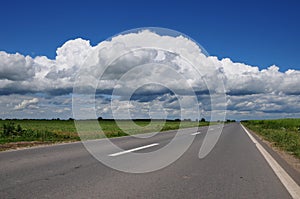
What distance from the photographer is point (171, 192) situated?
5840 millimetres

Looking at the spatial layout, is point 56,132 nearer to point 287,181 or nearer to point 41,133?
point 41,133

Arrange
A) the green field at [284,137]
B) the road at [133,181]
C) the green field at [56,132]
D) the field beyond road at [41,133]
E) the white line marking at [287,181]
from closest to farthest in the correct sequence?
the road at [133,181]
the white line marking at [287,181]
the green field at [284,137]
the field beyond road at [41,133]
the green field at [56,132]

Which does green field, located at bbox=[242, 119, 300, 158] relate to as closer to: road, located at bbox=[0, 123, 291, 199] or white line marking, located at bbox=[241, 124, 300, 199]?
white line marking, located at bbox=[241, 124, 300, 199]

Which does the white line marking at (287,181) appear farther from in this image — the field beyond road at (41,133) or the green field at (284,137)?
the field beyond road at (41,133)

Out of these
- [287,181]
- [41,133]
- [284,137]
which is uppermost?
[41,133]

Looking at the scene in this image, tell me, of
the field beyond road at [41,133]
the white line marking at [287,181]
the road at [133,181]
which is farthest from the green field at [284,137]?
the field beyond road at [41,133]

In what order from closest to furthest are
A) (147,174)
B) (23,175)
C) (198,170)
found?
(23,175) < (147,174) < (198,170)

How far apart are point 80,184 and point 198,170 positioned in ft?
10.6

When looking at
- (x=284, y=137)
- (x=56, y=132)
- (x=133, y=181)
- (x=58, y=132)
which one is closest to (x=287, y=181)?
(x=133, y=181)

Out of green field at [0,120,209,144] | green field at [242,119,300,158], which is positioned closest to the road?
green field at [242,119,300,158]

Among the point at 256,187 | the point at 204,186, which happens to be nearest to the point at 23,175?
the point at 204,186

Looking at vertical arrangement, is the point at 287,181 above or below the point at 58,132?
below

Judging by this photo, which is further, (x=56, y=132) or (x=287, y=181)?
(x=56, y=132)

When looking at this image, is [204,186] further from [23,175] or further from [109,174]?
[23,175]
